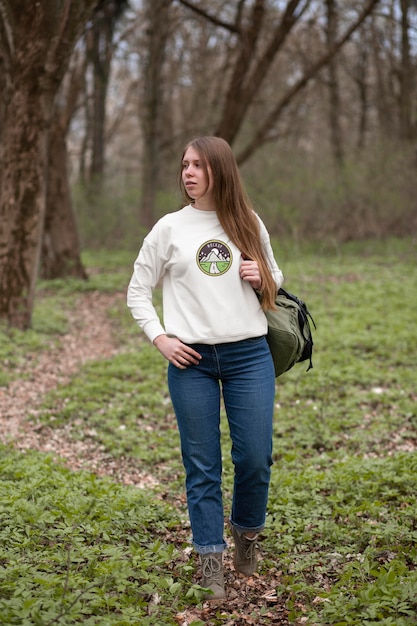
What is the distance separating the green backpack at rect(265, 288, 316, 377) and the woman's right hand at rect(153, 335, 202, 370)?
1.44 ft

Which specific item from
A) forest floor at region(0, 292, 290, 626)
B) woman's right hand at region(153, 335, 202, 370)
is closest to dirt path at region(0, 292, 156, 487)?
forest floor at region(0, 292, 290, 626)

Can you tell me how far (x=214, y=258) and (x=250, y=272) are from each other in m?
0.18

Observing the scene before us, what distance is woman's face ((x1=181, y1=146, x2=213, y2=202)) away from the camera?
3158mm

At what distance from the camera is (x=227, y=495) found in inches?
184

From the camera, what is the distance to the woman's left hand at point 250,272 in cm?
309

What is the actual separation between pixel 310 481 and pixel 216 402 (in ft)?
5.74

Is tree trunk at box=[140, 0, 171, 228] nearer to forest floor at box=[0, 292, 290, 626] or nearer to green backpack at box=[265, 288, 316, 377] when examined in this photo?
forest floor at box=[0, 292, 290, 626]

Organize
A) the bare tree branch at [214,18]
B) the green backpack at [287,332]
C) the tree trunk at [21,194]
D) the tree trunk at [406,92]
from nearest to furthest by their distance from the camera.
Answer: the green backpack at [287,332]
the tree trunk at [21,194]
the bare tree branch at [214,18]
the tree trunk at [406,92]

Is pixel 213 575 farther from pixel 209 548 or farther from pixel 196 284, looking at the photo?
pixel 196 284

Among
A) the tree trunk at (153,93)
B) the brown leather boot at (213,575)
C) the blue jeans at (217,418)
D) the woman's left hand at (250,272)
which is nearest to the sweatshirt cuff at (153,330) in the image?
the blue jeans at (217,418)

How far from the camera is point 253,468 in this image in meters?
3.14

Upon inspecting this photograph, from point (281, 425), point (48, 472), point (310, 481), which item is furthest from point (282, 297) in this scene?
point (281, 425)

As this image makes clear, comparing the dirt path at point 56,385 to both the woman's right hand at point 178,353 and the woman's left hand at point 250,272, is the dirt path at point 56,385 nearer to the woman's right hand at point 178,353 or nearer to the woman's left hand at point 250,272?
the woman's right hand at point 178,353

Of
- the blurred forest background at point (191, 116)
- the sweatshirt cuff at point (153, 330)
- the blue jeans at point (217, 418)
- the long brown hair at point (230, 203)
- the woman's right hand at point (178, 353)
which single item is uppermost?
the blurred forest background at point (191, 116)
